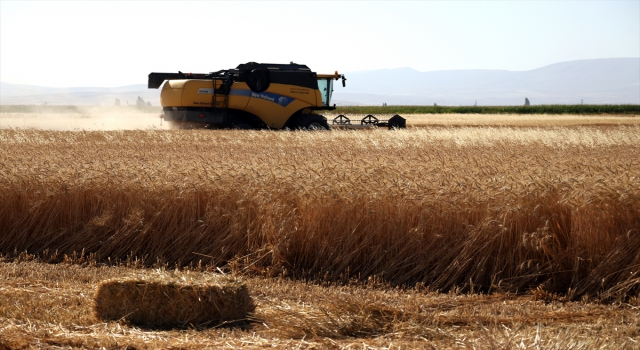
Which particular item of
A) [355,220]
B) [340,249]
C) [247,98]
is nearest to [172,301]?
[340,249]

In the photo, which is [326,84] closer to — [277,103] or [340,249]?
[277,103]

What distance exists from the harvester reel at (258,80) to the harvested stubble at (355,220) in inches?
576

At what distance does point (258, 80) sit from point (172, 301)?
19.0 meters

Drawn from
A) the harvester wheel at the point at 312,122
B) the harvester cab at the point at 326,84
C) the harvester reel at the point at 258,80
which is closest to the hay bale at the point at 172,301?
the harvester reel at the point at 258,80

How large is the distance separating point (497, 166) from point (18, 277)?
5.78 metres

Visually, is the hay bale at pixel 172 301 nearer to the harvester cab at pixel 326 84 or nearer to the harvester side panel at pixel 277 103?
the harvester side panel at pixel 277 103

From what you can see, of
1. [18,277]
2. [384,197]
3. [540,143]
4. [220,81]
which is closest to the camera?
[18,277]

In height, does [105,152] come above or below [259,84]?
below

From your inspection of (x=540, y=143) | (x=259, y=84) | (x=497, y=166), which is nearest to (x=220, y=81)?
(x=259, y=84)

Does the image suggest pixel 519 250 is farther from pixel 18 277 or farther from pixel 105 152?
pixel 105 152

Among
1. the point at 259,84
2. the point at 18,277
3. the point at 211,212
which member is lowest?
the point at 18,277

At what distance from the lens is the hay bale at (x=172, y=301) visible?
5.01 m

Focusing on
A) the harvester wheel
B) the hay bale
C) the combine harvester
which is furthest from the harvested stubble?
the harvester wheel

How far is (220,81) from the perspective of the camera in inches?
927
